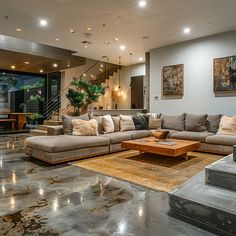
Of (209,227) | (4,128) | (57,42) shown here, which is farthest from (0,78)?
(209,227)

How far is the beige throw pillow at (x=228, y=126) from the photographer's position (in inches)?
195

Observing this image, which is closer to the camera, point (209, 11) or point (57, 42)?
point (209, 11)

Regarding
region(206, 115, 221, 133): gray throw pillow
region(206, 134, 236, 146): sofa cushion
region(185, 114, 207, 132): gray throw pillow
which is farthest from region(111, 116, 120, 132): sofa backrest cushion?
region(206, 115, 221, 133): gray throw pillow

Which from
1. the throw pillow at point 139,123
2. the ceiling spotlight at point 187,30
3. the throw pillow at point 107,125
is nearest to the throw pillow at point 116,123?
the throw pillow at point 107,125

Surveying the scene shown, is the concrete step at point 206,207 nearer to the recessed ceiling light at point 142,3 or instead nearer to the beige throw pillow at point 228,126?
the beige throw pillow at point 228,126

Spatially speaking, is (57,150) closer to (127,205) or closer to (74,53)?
(127,205)

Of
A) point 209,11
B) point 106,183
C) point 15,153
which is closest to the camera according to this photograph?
point 106,183

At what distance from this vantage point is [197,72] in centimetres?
627

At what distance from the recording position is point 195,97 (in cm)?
635

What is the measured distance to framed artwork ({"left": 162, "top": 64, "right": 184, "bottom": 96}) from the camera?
21.7ft

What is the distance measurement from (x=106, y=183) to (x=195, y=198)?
1.31m

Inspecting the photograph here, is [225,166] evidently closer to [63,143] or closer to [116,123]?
[63,143]

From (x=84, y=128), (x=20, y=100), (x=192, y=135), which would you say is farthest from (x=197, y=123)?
(x=20, y=100)

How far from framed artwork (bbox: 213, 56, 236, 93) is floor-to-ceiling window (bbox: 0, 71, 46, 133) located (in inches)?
315
